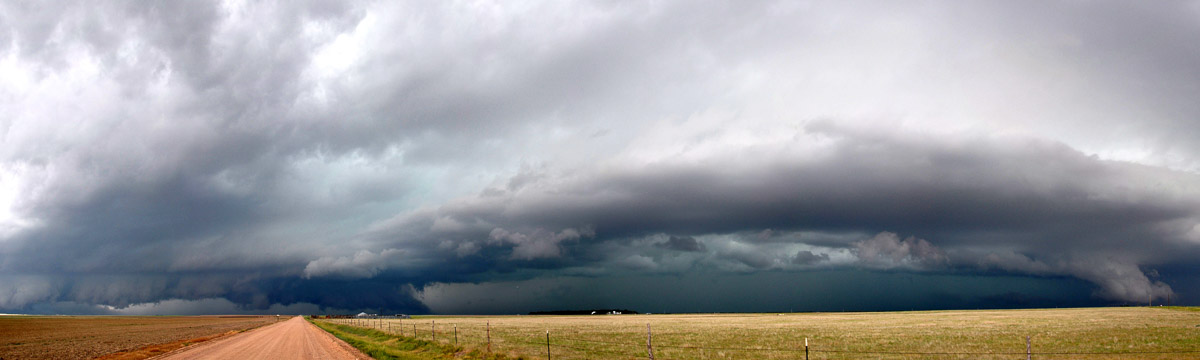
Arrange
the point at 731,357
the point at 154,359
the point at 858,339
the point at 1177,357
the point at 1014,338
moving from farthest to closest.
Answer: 1. the point at 858,339
2. the point at 1014,338
3. the point at 154,359
4. the point at 731,357
5. the point at 1177,357

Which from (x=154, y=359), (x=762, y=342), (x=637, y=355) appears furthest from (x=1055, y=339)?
(x=154, y=359)

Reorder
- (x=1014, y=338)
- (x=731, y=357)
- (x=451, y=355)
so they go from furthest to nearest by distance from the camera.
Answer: (x=1014, y=338) → (x=451, y=355) → (x=731, y=357)

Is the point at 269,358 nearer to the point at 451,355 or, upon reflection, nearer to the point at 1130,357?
the point at 451,355

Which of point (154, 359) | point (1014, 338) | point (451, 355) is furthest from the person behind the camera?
point (1014, 338)

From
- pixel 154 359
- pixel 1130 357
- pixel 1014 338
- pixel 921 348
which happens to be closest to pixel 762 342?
pixel 921 348

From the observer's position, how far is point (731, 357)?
33781 mm

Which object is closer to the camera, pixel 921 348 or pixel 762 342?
pixel 921 348

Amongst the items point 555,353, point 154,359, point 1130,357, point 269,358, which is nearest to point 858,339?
point 1130,357

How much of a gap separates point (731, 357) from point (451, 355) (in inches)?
644

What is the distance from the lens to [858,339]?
46844mm

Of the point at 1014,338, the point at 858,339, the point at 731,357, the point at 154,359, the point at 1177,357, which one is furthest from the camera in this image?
the point at 858,339

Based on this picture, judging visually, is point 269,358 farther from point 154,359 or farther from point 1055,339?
point 1055,339

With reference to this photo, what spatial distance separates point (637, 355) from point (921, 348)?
1771 cm

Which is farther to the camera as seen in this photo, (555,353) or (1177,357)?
(555,353)
